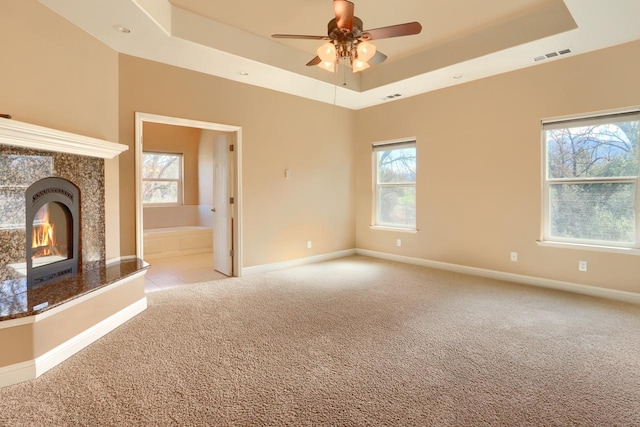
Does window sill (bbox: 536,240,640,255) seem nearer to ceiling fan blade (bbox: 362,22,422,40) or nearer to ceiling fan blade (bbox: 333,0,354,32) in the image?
ceiling fan blade (bbox: 362,22,422,40)

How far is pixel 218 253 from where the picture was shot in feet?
16.9

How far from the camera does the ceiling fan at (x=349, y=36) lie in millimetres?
2631

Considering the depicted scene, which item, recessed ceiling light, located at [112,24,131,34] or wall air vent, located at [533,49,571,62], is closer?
recessed ceiling light, located at [112,24,131,34]

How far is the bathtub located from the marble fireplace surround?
3034 mm

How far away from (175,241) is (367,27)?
508cm

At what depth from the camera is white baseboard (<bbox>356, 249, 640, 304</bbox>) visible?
368cm

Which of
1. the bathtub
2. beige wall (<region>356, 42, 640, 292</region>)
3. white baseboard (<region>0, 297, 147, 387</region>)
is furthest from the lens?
the bathtub

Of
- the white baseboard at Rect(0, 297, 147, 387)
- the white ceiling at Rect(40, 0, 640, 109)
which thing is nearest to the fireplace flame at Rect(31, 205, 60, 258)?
the white baseboard at Rect(0, 297, 147, 387)

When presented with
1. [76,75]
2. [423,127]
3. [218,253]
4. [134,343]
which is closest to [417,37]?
[423,127]

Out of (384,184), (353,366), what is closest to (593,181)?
(384,184)

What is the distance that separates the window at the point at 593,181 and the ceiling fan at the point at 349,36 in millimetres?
2603

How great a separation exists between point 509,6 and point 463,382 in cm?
352

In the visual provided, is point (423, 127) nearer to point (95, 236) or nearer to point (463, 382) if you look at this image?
point (463, 382)

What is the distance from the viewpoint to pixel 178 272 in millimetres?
5148
